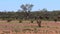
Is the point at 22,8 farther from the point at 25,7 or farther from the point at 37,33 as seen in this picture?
the point at 37,33

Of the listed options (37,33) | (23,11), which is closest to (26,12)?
(23,11)

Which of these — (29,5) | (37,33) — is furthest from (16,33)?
(29,5)

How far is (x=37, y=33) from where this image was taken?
1127 inches

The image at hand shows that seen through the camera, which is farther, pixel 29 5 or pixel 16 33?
pixel 29 5

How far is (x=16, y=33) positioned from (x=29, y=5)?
261 ft

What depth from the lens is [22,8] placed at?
109188 millimetres

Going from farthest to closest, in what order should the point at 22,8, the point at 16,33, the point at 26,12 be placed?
the point at 22,8, the point at 26,12, the point at 16,33

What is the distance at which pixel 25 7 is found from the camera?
353ft

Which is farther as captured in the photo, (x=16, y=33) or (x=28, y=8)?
(x=28, y=8)

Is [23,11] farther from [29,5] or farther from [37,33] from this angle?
[37,33]

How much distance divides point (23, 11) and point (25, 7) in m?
2.16

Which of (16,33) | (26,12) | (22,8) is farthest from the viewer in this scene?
(22,8)

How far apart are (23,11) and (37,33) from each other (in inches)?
3079

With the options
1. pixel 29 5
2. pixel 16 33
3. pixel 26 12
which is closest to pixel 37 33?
pixel 16 33
